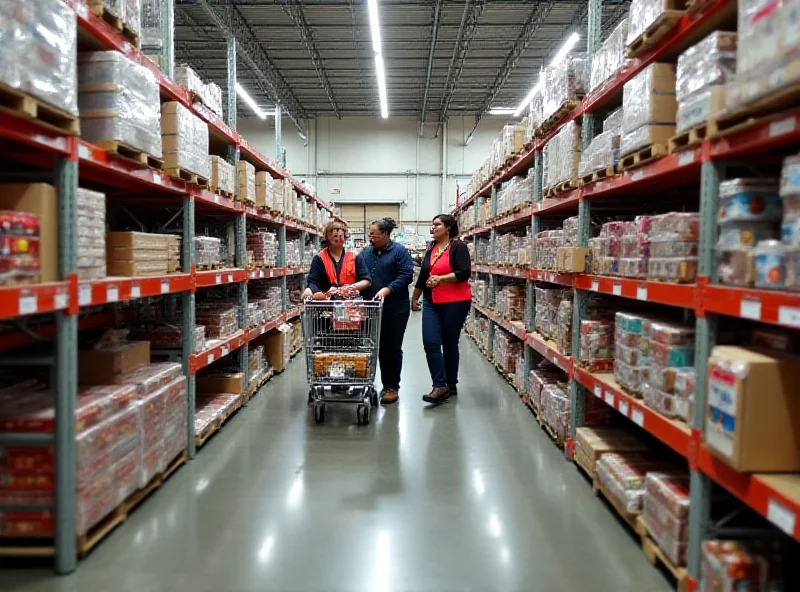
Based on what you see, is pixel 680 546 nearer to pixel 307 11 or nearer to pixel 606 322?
pixel 606 322

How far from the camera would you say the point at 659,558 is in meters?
2.93

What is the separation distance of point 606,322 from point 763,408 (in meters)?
2.14

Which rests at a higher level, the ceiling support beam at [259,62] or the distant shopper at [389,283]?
the ceiling support beam at [259,62]

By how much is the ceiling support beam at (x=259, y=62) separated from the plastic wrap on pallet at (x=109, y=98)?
6.77 metres

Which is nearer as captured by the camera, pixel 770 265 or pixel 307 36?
pixel 770 265

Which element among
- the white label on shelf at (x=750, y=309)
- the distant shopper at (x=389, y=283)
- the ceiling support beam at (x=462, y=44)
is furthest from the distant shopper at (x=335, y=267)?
the ceiling support beam at (x=462, y=44)

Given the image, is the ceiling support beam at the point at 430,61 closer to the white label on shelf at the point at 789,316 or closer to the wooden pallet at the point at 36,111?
the wooden pallet at the point at 36,111

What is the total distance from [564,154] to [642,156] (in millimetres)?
1356

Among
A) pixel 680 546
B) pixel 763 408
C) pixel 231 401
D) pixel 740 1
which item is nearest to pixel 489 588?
pixel 680 546

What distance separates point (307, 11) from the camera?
1288 cm

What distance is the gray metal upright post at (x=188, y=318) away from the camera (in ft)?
14.7

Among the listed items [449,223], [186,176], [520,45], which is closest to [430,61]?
[520,45]

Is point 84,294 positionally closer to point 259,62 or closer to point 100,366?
point 100,366

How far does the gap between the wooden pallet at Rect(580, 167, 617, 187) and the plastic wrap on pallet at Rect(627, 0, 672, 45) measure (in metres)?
0.82
